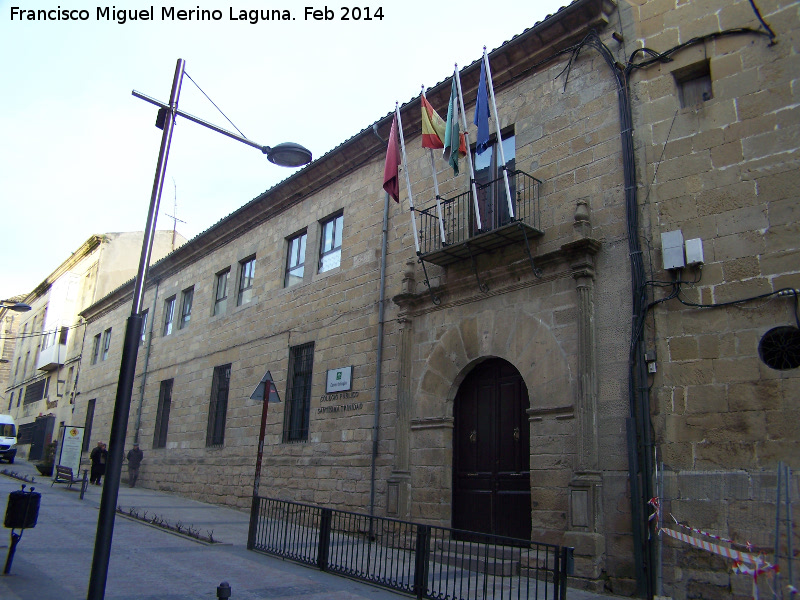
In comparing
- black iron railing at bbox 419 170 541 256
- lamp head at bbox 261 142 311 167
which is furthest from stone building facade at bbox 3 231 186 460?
lamp head at bbox 261 142 311 167

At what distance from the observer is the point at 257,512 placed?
9.68m

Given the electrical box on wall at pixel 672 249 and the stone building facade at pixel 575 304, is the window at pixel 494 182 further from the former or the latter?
the electrical box on wall at pixel 672 249

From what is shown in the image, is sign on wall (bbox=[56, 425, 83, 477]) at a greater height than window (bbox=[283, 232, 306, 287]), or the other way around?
window (bbox=[283, 232, 306, 287])

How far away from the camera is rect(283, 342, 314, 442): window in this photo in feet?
44.3

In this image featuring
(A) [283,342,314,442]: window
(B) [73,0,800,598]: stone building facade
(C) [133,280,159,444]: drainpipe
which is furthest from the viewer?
(C) [133,280,159,444]: drainpipe

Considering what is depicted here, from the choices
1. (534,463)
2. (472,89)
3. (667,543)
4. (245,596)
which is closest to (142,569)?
(245,596)

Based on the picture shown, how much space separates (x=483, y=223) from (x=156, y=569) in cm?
653

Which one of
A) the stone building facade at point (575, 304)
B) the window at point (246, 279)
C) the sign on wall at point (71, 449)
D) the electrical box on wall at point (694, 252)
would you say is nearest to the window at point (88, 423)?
the sign on wall at point (71, 449)

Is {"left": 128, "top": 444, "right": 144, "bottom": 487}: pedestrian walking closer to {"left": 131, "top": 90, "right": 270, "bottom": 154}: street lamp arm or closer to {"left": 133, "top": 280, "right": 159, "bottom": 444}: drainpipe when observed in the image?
{"left": 133, "top": 280, "right": 159, "bottom": 444}: drainpipe

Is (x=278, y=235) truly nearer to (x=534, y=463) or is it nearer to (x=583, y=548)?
(x=534, y=463)

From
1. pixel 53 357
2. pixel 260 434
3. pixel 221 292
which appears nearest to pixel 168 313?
pixel 221 292

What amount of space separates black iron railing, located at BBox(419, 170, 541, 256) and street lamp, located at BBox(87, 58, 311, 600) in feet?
11.1

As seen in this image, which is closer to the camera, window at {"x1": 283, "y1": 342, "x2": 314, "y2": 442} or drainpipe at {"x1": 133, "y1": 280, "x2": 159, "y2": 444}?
window at {"x1": 283, "y1": 342, "x2": 314, "y2": 442}

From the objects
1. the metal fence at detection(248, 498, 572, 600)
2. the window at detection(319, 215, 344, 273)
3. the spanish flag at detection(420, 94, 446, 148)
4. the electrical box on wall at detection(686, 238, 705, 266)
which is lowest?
the metal fence at detection(248, 498, 572, 600)
